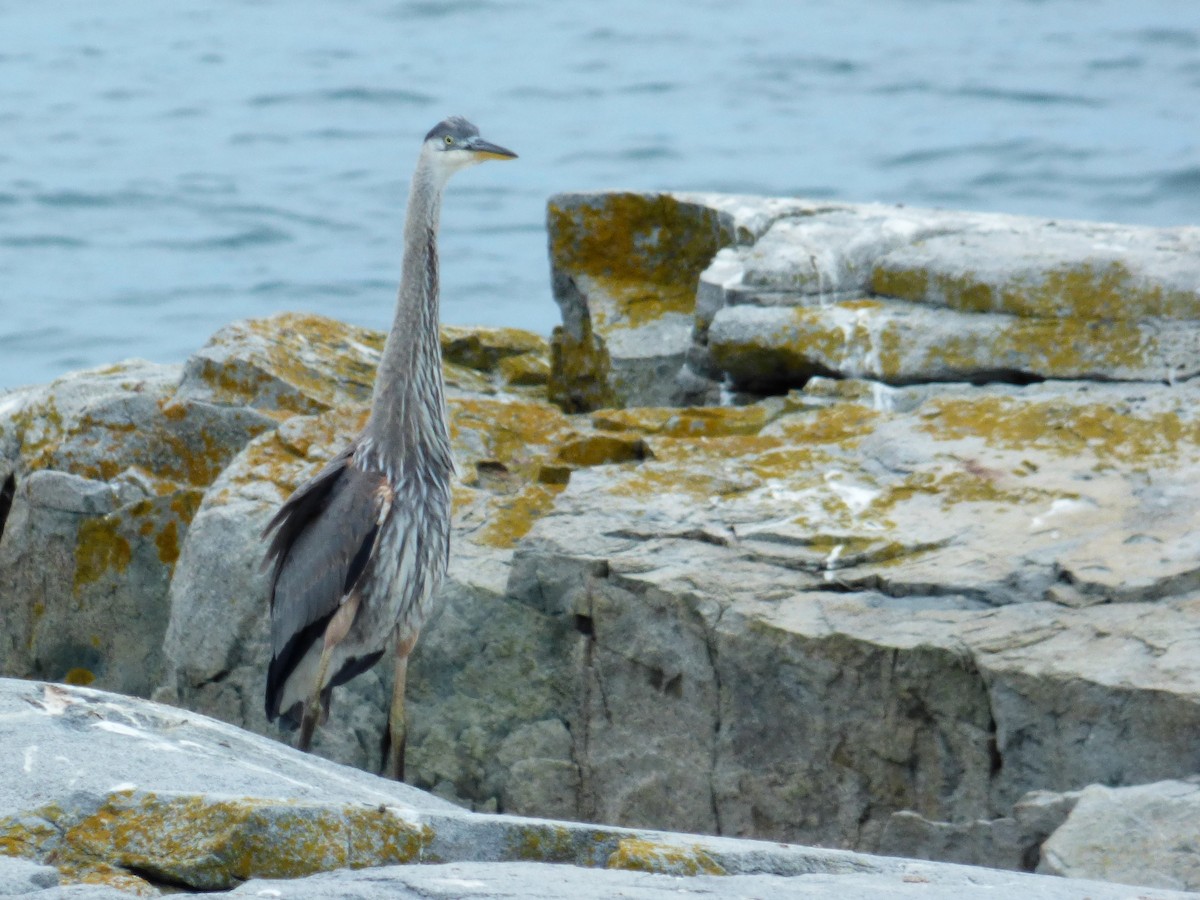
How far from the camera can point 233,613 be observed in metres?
6.13

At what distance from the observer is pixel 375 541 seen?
571 centimetres

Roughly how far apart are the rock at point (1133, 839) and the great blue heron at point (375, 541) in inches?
85.1

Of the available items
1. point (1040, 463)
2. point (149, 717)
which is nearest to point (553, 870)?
point (149, 717)

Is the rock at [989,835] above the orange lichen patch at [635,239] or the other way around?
the other way around

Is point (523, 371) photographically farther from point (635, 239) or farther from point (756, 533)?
point (756, 533)

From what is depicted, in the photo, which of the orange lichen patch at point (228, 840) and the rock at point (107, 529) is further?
the rock at point (107, 529)

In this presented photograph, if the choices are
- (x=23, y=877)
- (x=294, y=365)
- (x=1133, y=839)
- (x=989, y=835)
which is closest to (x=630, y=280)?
(x=294, y=365)

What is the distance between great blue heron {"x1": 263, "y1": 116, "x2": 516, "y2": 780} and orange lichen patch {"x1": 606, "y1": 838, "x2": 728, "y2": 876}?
2323 mm

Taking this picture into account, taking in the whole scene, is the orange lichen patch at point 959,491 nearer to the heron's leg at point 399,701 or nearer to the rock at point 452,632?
the rock at point 452,632

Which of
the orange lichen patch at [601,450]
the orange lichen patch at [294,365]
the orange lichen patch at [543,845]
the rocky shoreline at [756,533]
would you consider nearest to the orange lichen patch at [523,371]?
the rocky shoreline at [756,533]

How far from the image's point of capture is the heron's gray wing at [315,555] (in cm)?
562

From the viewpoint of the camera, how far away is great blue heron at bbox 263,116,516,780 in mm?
5629

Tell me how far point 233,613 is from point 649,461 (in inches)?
60.3

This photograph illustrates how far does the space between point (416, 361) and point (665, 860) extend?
3.12 meters
